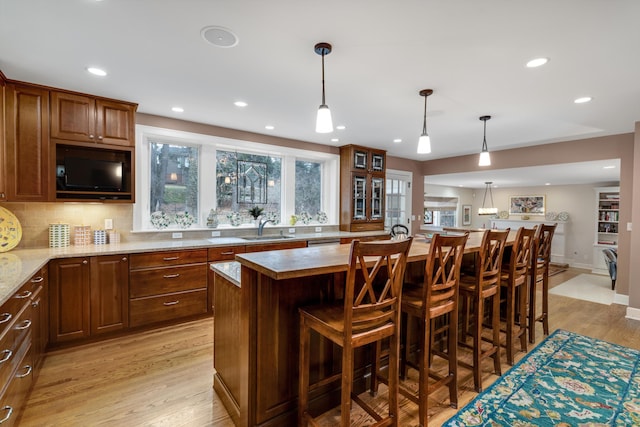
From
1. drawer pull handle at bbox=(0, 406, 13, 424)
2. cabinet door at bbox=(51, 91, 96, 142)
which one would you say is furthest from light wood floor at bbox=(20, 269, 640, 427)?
cabinet door at bbox=(51, 91, 96, 142)

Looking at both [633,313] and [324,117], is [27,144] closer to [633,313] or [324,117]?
[324,117]

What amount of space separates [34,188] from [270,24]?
9.05 ft

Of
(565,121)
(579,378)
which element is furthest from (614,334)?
(565,121)

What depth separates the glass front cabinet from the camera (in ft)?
17.1

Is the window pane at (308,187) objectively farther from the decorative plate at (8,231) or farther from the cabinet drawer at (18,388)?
the cabinet drawer at (18,388)

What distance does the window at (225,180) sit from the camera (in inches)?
148

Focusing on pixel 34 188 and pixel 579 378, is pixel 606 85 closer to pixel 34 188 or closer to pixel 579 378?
pixel 579 378

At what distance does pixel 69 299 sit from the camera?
272 centimetres

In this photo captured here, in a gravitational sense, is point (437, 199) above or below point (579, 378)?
above

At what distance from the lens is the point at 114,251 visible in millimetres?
2916

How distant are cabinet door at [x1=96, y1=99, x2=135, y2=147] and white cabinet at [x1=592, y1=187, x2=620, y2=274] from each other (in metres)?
10.2

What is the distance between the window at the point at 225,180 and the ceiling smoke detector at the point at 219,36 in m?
2.14

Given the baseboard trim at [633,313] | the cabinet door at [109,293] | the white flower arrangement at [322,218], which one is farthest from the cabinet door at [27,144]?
the baseboard trim at [633,313]

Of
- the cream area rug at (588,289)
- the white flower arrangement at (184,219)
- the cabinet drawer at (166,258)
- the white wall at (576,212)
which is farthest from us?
the white wall at (576,212)
